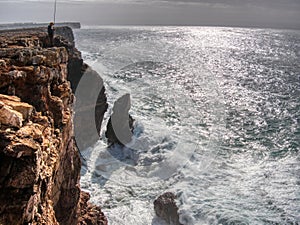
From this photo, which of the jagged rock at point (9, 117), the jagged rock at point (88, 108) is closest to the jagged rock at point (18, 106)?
the jagged rock at point (9, 117)

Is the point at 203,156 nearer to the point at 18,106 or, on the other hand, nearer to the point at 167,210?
the point at 167,210

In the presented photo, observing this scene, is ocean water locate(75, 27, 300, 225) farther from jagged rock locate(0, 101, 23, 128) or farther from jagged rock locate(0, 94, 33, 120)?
jagged rock locate(0, 101, 23, 128)

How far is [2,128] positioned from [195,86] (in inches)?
1906

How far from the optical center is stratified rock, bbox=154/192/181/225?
765 inches

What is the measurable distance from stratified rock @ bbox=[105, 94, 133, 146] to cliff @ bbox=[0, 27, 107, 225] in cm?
1367

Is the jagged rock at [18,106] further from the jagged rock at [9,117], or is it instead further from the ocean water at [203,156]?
the ocean water at [203,156]

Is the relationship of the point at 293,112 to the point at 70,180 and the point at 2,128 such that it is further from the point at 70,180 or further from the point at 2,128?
the point at 2,128

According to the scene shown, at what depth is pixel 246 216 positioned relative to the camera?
1978 cm

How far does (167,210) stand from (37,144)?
14.1 metres

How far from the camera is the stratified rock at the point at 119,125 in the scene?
29.3 m

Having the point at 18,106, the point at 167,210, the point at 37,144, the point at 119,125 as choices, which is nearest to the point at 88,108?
the point at 119,125

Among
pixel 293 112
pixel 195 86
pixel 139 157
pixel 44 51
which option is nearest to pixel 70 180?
pixel 44 51

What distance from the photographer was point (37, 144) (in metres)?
7.11

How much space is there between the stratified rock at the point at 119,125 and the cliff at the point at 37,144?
44.9ft
